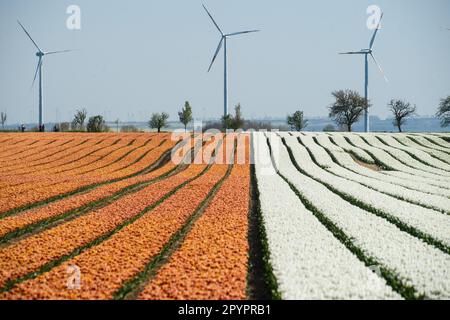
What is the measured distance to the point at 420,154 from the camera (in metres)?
46.5

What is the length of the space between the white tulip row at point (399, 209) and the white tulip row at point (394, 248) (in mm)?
968

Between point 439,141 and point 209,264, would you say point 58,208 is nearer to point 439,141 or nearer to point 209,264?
point 209,264

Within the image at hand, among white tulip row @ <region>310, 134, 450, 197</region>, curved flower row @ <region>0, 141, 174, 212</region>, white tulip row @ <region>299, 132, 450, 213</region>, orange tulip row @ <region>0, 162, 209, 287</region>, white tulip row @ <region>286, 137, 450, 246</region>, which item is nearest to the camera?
orange tulip row @ <region>0, 162, 209, 287</region>

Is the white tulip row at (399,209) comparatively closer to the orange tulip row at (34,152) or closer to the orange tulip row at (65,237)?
the orange tulip row at (65,237)

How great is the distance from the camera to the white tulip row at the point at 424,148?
45500 millimetres

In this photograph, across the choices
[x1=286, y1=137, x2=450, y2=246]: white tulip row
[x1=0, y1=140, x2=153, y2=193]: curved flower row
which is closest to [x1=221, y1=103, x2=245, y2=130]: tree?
[x1=0, y1=140, x2=153, y2=193]: curved flower row

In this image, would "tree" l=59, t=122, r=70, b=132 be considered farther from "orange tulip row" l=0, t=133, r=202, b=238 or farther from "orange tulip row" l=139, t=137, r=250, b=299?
"orange tulip row" l=139, t=137, r=250, b=299

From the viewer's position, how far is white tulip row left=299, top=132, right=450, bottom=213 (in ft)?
69.8

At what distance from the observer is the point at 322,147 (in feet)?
170

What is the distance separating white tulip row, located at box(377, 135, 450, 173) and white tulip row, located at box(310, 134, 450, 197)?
679cm

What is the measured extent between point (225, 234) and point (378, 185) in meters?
15.8

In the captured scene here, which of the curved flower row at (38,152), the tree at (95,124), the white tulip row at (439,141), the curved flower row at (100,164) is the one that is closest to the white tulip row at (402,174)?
the white tulip row at (439,141)
